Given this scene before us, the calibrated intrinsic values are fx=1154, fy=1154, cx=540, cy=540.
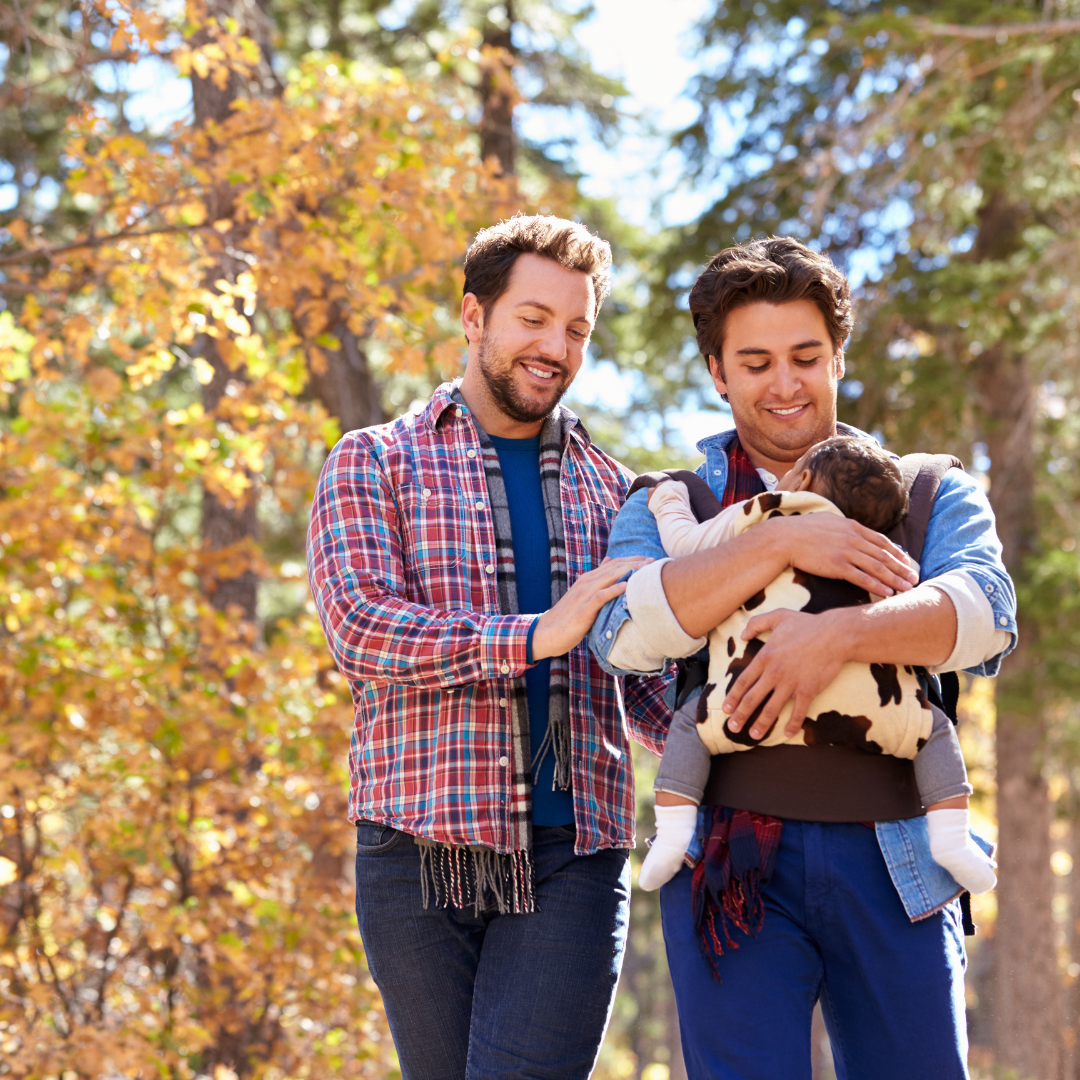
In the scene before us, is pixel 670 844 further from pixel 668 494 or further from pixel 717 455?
pixel 717 455

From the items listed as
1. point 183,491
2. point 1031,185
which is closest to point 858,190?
point 1031,185

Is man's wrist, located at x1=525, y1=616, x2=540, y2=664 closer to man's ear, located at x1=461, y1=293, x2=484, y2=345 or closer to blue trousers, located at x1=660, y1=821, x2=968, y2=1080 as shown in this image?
blue trousers, located at x1=660, y1=821, x2=968, y2=1080

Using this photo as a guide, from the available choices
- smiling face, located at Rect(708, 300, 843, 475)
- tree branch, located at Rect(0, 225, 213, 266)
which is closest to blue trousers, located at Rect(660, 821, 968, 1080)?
smiling face, located at Rect(708, 300, 843, 475)

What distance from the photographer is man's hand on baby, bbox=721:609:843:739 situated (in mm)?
1986

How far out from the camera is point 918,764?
2.06 metres

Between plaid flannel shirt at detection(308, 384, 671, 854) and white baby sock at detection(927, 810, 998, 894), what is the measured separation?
2.74 feet

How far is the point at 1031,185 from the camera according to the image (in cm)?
888

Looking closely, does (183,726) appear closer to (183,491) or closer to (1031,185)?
(183,491)

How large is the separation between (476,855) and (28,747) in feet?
10.6

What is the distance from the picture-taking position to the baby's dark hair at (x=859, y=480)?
7.04 feet

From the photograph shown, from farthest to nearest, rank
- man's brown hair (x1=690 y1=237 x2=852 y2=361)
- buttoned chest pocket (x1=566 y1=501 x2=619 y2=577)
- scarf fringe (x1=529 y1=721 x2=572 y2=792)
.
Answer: buttoned chest pocket (x1=566 y1=501 x2=619 y2=577)
scarf fringe (x1=529 y1=721 x2=572 y2=792)
man's brown hair (x1=690 y1=237 x2=852 y2=361)

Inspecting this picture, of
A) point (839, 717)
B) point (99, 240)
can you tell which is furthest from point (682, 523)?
point (99, 240)

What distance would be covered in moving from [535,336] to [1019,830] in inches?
373

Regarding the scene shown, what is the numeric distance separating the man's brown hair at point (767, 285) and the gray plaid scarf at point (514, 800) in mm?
646
